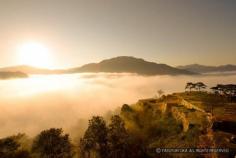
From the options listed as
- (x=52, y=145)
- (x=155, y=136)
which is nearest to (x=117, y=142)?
(x=52, y=145)

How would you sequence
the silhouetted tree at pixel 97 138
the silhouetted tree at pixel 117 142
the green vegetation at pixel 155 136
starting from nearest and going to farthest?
the green vegetation at pixel 155 136 → the silhouetted tree at pixel 97 138 → the silhouetted tree at pixel 117 142

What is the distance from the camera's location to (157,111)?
500ft

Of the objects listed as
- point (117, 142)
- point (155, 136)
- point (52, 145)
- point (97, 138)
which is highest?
point (97, 138)

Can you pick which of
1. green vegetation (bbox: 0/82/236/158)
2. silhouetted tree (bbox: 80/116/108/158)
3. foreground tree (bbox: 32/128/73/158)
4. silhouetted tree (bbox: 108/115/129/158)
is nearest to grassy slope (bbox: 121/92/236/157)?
green vegetation (bbox: 0/82/236/158)

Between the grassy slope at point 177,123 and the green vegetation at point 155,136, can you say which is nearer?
the green vegetation at point 155,136

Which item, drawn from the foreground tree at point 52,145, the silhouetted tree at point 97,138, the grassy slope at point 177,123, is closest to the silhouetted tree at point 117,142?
the silhouetted tree at point 97,138

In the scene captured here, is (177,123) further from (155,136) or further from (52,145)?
(52,145)

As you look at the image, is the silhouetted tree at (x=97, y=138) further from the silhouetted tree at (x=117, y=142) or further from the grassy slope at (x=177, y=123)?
the grassy slope at (x=177, y=123)

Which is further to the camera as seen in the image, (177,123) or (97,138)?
(177,123)

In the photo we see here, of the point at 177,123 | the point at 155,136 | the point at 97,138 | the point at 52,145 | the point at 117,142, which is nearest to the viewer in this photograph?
the point at 52,145

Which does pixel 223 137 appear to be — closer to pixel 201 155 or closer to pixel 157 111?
pixel 201 155

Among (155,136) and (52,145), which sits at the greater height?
(52,145)

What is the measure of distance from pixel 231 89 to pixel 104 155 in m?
90.7

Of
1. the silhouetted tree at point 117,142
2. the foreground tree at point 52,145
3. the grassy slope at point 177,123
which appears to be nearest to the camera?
the grassy slope at point 177,123
